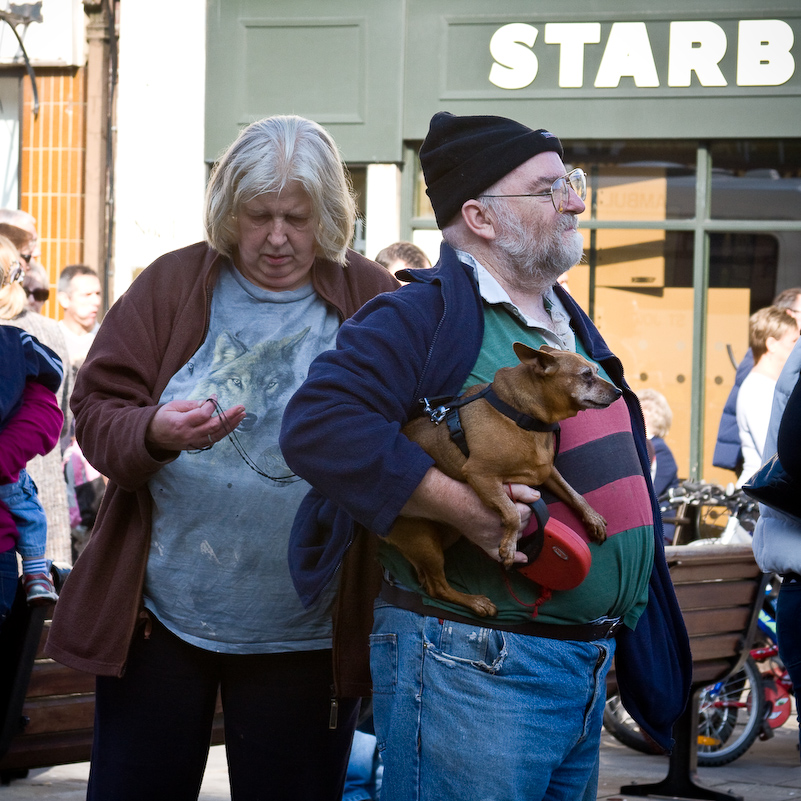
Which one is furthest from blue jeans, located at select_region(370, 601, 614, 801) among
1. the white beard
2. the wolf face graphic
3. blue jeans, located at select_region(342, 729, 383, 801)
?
blue jeans, located at select_region(342, 729, 383, 801)

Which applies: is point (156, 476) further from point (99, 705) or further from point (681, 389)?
point (681, 389)

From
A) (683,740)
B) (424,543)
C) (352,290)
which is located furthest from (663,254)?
(424,543)

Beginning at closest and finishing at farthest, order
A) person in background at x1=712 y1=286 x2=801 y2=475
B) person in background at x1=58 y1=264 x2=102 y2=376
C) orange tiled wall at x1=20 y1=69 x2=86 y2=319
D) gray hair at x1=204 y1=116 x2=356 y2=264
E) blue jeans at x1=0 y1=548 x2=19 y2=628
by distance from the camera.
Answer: gray hair at x1=204 y1=116 x2=356 y2=264 → blue jeans at x1=0 y1=548 x2=19 y2=628 → person in background at x1=58 y1=264 x2=102 y2=376 → person in background at x1=712 y1=286 x2=801 y2=475 → orange tiled wall at x1=20 y1=69 x2=86 y2=319

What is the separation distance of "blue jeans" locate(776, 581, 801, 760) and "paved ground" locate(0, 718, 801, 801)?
2.38 metres

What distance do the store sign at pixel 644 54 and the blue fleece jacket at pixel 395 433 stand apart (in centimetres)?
751

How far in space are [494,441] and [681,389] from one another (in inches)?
313

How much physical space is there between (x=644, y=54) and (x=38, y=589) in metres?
7.75

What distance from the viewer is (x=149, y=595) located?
2623 millimetres

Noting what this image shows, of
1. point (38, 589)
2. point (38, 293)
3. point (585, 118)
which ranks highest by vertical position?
point (585, 118)

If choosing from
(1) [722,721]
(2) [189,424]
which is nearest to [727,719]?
(1) [722,721]

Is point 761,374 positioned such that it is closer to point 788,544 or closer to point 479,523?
point 788,544

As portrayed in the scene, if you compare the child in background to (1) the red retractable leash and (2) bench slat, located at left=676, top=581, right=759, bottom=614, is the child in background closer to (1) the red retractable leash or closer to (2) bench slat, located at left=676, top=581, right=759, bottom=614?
(1) the red retractable leash

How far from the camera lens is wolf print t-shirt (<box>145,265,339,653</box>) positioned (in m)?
2.58

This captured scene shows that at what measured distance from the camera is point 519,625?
2195 mm
